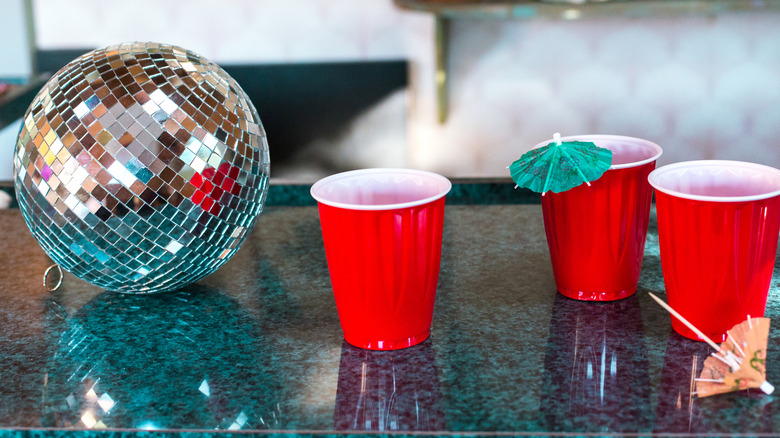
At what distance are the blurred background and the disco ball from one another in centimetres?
158

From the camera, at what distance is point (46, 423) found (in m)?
0.52

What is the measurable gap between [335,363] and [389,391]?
0.06 meters

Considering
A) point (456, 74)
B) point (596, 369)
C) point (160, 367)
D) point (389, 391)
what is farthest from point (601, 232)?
point (456, 74)

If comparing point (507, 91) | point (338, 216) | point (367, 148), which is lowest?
point (367, 148)

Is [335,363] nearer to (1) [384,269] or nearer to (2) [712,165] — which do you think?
(1) [384,269]

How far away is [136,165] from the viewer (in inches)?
24.0

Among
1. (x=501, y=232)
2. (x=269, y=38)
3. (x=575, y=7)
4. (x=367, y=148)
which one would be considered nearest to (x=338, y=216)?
(x=501, y=232)

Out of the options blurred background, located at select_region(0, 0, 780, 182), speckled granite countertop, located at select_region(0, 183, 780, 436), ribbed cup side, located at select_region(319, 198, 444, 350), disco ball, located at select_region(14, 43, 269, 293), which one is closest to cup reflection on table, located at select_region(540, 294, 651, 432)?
speckled granite countertop, located at select_region(0, 183, 780, 436)

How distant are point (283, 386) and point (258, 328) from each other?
105 mm

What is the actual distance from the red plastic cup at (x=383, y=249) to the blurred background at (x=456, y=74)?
1626mm

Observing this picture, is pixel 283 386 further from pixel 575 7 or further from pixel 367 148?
pixel 367 148

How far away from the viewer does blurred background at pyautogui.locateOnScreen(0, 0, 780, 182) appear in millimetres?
2184

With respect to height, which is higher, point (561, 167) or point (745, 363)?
point (561, 167)

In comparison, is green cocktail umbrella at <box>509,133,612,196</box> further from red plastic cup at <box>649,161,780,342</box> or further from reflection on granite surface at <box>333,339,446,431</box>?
reflection on granite surface at <box>333,339,446,431</box>
